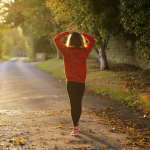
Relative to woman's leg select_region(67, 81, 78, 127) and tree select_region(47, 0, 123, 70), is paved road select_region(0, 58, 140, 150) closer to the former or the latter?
woman's leg select_region(67, 81, 78, 127)

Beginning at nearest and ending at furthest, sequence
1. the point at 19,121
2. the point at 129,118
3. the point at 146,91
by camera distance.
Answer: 1. the point at 19,121
2. the point at 129,118
3. the point at 146,91

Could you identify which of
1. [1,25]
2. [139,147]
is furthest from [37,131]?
[1,25]

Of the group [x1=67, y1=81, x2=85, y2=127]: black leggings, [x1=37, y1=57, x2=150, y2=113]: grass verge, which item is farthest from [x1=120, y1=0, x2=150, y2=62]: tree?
[x1=67, y1=81, x2=85, y2=127]: black leggings

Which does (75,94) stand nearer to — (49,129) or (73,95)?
(73,95)

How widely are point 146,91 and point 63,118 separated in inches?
178

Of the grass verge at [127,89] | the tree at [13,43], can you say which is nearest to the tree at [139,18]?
the grass verge at [127,89]

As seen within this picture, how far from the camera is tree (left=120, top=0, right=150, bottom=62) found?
9.92 m

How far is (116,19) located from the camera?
14562 mm

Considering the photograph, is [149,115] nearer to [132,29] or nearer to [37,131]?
[37,131]

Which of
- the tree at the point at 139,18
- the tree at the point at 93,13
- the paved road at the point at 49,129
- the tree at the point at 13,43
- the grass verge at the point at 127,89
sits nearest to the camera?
the paved road at the point at 49,129

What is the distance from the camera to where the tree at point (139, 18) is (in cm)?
992

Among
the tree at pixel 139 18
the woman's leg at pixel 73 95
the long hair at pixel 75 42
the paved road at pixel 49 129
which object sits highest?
the tree at pixel 139 18

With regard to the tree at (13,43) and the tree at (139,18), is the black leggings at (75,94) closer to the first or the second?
the tree at (139,18)

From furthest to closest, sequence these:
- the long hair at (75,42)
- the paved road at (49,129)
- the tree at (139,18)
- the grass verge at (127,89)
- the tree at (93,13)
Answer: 1. the tree at (93,13)
2. the tree at (139,18)
3. the grass verge at (127,89)
4. the long hair at (75,42)
5. the paved road at (49,129)
